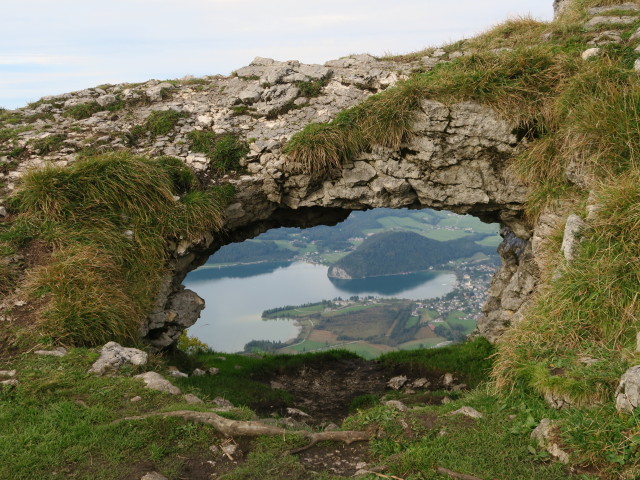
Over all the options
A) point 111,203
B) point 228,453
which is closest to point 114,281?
point 111,203

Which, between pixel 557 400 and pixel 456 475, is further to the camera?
pixel 557 400

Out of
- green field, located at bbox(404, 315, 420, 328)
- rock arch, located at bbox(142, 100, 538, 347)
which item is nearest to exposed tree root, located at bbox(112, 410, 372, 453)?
rock arch, located at bbox(142, 100, 538, 347)

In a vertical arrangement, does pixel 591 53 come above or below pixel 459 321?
above

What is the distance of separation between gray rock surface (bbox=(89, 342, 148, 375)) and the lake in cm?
5546

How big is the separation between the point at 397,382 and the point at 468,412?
759cm

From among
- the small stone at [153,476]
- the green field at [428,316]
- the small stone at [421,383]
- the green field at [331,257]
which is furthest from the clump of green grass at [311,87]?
the green field at [331,257]

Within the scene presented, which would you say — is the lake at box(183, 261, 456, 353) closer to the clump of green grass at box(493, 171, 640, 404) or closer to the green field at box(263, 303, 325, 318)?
the green field at box(263, 303, 325, 318)

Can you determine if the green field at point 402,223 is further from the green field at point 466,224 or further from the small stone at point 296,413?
the small stone at point 296,413

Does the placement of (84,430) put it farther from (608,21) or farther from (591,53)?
(608,21)

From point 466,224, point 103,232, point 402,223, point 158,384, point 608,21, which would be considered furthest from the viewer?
point 466,224

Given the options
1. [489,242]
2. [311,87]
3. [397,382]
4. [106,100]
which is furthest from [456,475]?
[489,242]

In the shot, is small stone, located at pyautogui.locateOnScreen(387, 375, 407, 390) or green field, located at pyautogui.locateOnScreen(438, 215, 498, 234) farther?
green field, located at pyautogui.locateOnScreen(438, 215, 498, 234)

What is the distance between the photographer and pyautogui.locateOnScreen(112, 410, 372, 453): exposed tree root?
6.48 meters

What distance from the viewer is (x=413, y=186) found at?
13484 millimetres
